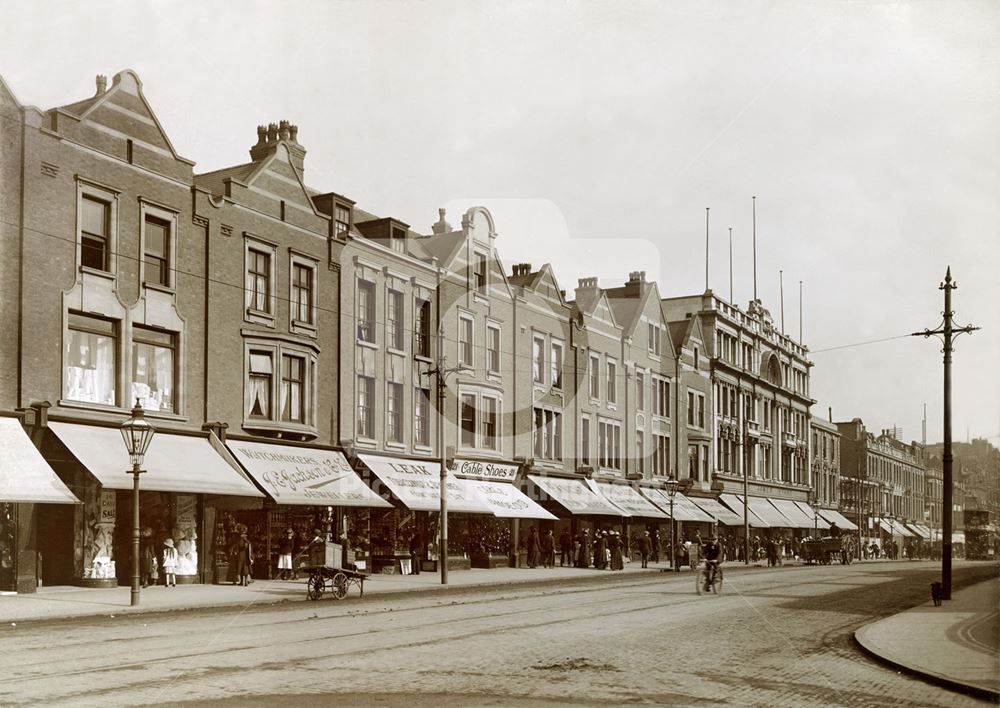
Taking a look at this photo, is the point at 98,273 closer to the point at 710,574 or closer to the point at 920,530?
the point at 710,574

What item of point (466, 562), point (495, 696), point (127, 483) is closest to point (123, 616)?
point (127, 483)

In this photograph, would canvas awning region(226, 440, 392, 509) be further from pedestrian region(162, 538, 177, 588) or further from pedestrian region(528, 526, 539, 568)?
pedestrian region(528, 526, 539, 568)

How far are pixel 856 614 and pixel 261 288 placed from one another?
19.8m

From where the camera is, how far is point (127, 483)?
1013 inches

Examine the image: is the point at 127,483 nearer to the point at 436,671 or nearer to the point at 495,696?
the point at 436,671

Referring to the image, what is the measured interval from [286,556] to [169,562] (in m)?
4.95

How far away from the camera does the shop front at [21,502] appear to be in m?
23.9

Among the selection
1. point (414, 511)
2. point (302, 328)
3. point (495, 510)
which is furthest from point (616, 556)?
point (302, 328)

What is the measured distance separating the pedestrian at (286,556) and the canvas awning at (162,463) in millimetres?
3432

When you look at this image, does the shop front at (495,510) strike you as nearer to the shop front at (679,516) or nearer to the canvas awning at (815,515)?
the shop front at (679,516)

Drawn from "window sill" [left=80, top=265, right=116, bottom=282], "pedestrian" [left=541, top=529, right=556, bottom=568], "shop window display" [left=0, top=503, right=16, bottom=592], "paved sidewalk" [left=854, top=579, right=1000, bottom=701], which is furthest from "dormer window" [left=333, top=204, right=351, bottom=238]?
"paved sidewalk" [left=854, top=579, right=1000, bottom=701]

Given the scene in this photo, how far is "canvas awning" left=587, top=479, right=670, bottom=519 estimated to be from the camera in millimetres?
51625

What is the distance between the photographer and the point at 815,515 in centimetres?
8400

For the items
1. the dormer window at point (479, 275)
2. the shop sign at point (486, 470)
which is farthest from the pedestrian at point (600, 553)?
the dormer window at point (479, 275)
